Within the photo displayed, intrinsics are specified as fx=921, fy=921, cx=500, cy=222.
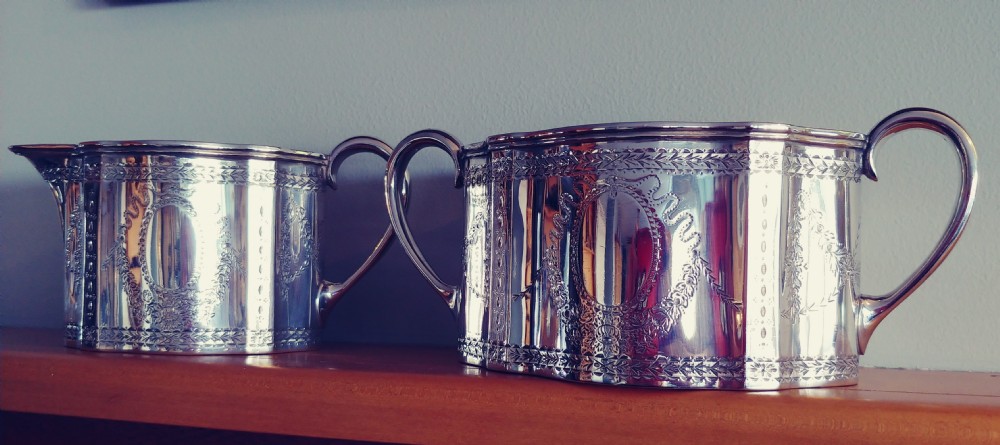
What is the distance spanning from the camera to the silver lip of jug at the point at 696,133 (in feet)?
1.61

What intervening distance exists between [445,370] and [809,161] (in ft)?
0.80

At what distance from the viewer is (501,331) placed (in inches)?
21.8

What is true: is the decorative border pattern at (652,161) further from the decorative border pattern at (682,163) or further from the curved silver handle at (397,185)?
the curved silver handle at (397,185)

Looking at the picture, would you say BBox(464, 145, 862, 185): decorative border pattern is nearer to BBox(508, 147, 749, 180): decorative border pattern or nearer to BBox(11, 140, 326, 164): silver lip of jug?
BBox(508, 147, 749, 180): decorative border pattern

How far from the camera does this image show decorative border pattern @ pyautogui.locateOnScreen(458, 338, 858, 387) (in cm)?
49

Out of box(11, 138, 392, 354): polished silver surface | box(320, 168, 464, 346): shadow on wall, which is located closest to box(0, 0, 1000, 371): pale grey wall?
box(320, 168, 464, 346): shadow on wall

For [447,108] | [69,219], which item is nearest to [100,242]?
[69,219]

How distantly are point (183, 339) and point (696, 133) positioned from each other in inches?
14.5

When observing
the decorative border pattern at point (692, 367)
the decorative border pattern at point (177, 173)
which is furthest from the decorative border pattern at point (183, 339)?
the decorative border pattern at point (692, 367)

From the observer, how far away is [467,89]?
0.74 metres

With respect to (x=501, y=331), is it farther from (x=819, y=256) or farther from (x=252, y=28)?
(x=252, y=28)

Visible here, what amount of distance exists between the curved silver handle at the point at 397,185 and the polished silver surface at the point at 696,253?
73 mm

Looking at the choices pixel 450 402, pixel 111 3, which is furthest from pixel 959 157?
pixel 111 3

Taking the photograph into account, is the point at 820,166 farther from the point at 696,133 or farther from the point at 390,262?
the point at 390,262
